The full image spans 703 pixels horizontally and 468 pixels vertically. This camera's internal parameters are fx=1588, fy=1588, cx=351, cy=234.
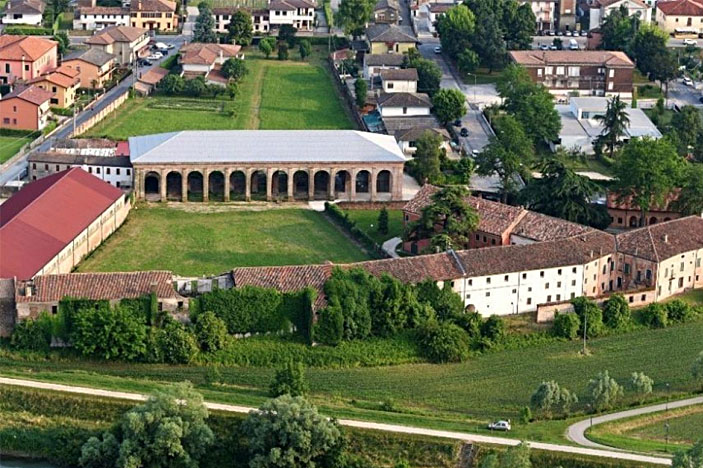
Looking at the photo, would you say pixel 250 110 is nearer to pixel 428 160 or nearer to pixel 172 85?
pixel 172 85

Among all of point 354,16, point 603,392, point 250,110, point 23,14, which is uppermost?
point 354,16

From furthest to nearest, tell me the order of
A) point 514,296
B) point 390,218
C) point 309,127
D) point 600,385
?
point 309,127 < point 390,218 < point 514,296 < point 600,385

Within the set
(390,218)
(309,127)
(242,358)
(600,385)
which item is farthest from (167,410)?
(309,127)

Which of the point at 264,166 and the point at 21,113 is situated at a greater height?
the point at 21,113

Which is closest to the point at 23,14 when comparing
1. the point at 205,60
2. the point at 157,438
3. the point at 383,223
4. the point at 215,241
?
the point at 205,60

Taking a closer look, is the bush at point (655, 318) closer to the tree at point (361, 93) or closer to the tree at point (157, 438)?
the tree at point (157, 438)

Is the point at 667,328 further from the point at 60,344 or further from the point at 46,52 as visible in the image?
the point at 46,52

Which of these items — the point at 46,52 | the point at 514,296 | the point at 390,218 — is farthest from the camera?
the point at 46,52
